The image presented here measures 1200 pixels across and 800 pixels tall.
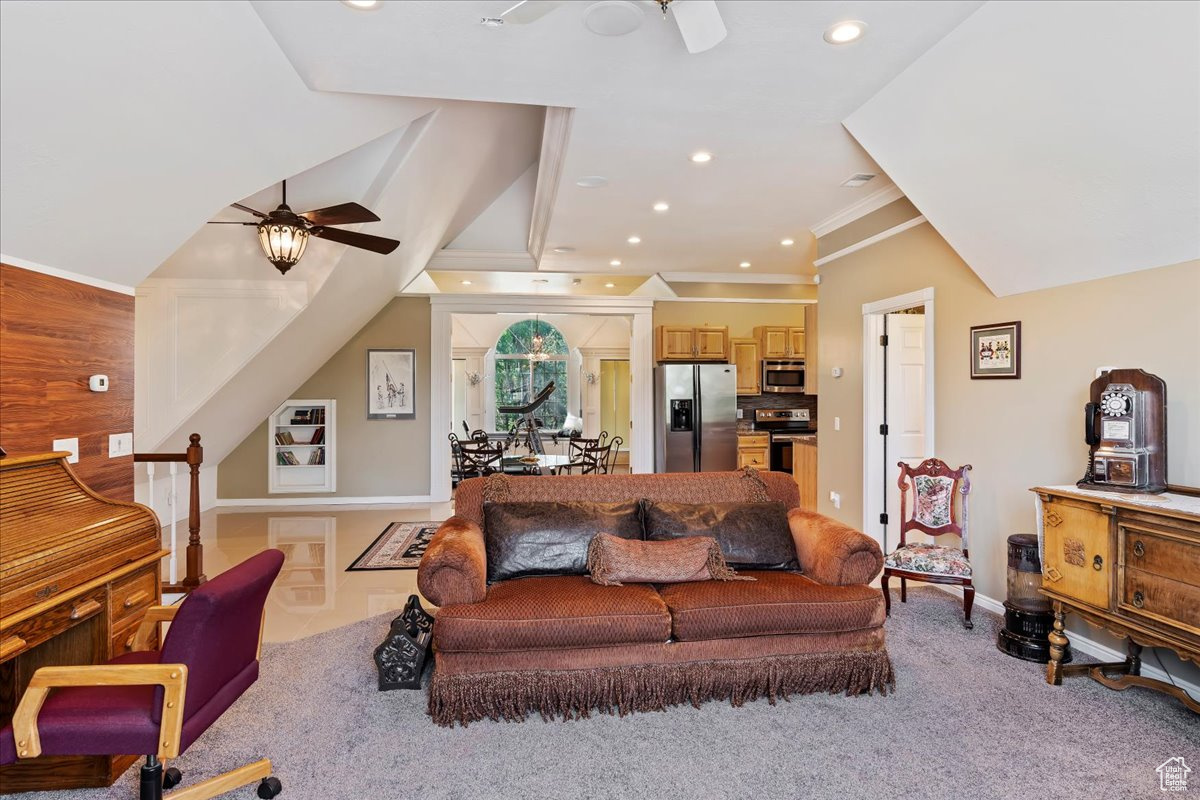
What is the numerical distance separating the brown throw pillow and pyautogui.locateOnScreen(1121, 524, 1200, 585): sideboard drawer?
1.56m

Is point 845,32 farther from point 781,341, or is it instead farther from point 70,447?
point 781,341

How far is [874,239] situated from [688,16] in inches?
127

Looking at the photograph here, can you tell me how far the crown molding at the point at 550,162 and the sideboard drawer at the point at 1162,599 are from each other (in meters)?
3.33

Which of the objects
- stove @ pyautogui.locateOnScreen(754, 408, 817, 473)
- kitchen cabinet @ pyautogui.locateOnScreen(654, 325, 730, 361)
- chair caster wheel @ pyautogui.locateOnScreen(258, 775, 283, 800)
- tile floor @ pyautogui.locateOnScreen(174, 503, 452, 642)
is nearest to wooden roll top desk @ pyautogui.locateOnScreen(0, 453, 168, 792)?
chair caster wheel @ pyautogui.locateOnScreen(258, 775, 283, 800)

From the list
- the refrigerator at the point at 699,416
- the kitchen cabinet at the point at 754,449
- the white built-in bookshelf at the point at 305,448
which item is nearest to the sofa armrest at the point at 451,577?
the refrigerator at the point at 699,416

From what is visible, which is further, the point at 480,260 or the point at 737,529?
the point at 480,260

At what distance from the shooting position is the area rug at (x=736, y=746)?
6.78 ft

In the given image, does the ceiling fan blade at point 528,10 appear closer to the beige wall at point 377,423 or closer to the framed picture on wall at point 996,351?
the framed picture on wall at point 996,351

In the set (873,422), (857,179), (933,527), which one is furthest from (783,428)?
(857,179)

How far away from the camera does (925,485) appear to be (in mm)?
3883

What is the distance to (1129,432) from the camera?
271 centimetres

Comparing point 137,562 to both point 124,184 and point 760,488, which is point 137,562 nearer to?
point 124,184

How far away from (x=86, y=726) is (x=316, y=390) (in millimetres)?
6018

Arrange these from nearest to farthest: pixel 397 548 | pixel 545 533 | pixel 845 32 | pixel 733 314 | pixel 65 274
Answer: pixel 845 32, pixel 65 274, pixel 545 533, pixel 397 548, pixel 733 314
